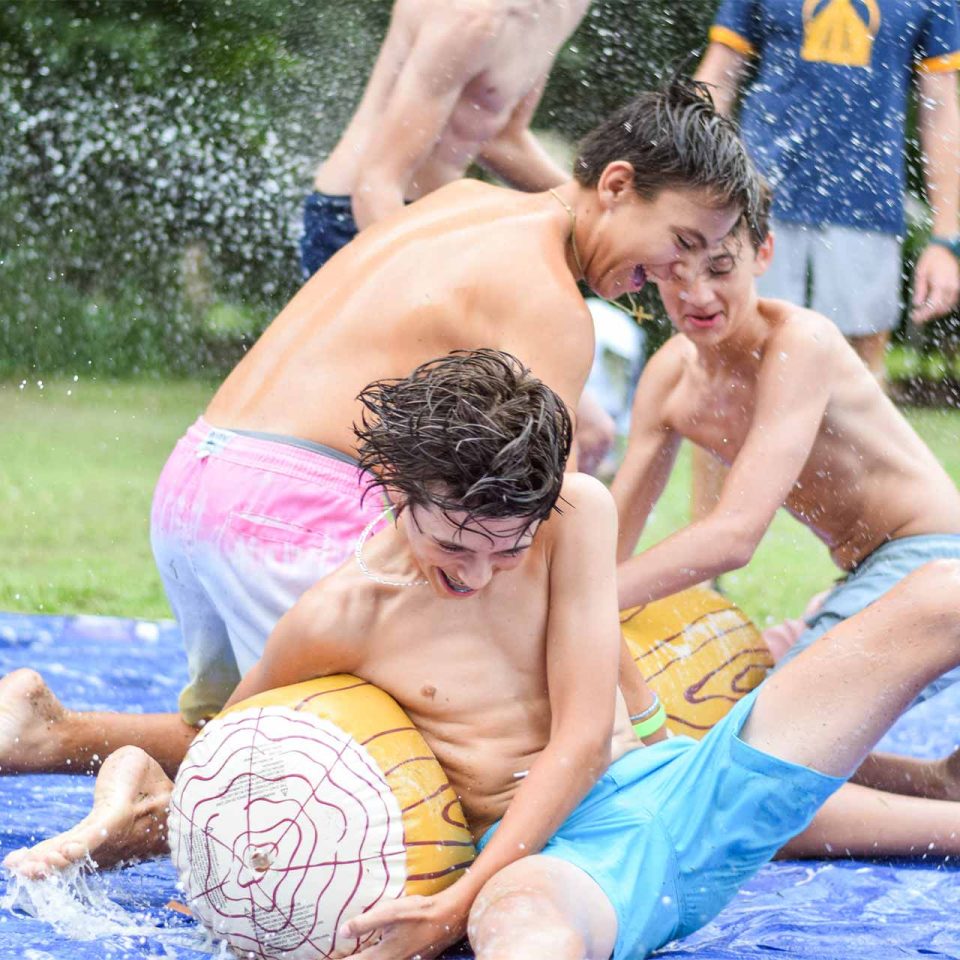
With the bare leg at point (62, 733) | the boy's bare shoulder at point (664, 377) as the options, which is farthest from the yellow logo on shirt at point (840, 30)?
the bare leg at point (62, 733)

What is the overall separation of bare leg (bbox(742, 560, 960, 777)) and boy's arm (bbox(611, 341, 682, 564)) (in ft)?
4.91

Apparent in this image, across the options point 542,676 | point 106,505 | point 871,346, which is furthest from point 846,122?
point 106,505

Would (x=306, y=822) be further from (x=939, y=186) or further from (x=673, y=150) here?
(x=939, y=186)

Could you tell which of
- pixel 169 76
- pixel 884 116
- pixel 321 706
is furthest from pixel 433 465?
pixel 169 76

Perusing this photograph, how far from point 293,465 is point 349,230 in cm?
202

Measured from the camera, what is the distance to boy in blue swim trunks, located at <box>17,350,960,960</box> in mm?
2590

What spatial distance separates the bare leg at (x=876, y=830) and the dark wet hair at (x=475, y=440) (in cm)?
131

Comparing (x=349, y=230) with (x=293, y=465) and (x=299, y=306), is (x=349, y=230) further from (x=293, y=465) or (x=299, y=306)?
(x=293, y=465)

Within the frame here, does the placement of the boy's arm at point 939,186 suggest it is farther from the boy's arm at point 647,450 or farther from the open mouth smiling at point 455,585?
the open mouth smiling at point 455,585

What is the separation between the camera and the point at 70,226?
15.7m

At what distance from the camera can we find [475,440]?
8.46ft

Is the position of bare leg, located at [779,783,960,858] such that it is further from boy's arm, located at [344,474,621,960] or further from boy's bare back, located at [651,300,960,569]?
boy's arm, located at [344,474,621,960]

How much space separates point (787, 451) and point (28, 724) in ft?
6.02

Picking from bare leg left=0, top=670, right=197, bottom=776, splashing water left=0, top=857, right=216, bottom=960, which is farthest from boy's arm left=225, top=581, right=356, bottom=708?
bare leg left=0, top=670, right=197, bottom=776
